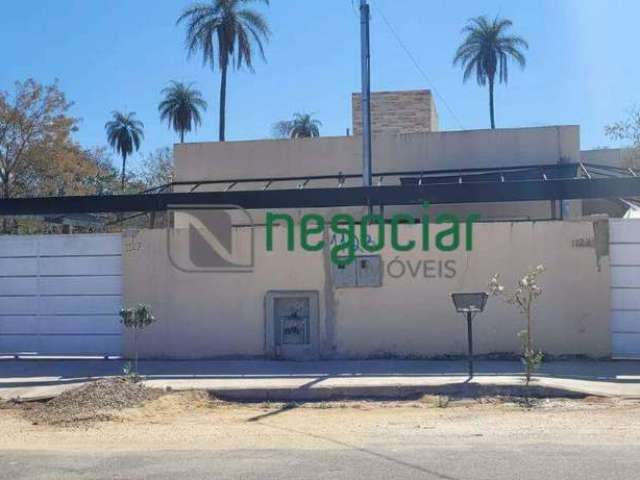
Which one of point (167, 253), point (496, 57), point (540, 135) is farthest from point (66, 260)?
point (496, 57)

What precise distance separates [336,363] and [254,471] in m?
6.97

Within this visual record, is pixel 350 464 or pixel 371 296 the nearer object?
pixel 350 464

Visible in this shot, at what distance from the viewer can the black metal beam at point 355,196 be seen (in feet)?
44.5

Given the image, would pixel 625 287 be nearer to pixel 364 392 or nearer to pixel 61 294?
pixel 364 392

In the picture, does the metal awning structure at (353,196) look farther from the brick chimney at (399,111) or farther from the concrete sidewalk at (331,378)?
the brick chimney at (399,111)

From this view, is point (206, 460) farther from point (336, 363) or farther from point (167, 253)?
point (167, 253)

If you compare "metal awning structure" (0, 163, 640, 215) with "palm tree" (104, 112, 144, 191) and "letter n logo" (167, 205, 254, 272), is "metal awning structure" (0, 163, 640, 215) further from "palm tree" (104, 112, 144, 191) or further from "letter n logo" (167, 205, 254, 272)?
"palm tree" (104, 112, 144, 191)

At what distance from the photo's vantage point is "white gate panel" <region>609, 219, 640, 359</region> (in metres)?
13.6

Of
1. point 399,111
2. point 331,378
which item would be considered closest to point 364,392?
point 331,378

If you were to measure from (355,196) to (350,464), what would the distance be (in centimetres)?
769

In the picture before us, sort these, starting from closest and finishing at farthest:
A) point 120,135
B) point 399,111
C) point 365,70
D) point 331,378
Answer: point 331,378, point 365,70, point 399,111, point 120,135

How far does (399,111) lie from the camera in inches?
1008

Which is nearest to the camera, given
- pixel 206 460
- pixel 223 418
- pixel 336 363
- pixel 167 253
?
pixel 206 460

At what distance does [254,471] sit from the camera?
265 inches
